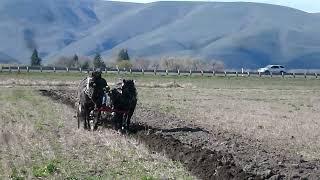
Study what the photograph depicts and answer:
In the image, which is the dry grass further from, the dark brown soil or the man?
the man

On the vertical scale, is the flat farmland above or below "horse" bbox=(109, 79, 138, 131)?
below

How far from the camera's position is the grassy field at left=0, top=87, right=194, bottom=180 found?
574 inches

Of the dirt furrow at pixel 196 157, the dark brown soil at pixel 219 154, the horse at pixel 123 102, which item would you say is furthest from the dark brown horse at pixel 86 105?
the dirt furrow at pixel 196 157

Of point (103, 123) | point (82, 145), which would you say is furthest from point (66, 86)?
point (82, 145)

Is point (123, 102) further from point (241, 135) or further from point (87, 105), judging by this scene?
point (241, 135)

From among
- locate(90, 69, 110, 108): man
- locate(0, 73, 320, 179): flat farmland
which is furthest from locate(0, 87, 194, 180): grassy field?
locate(90, 69, 110, 108): man

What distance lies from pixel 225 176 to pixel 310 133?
918 cm

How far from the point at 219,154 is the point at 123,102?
24.5ft

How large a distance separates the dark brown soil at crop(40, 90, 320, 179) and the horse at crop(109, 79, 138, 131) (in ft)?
1.54

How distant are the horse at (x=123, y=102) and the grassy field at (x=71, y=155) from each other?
0.85 metres

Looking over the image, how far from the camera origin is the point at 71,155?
17.1 metres

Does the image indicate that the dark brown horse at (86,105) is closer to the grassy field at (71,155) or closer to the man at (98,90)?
the man at (98,90)

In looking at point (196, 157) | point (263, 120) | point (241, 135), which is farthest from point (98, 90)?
point (196, 157)

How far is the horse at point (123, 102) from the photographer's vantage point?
23672 millimetres
